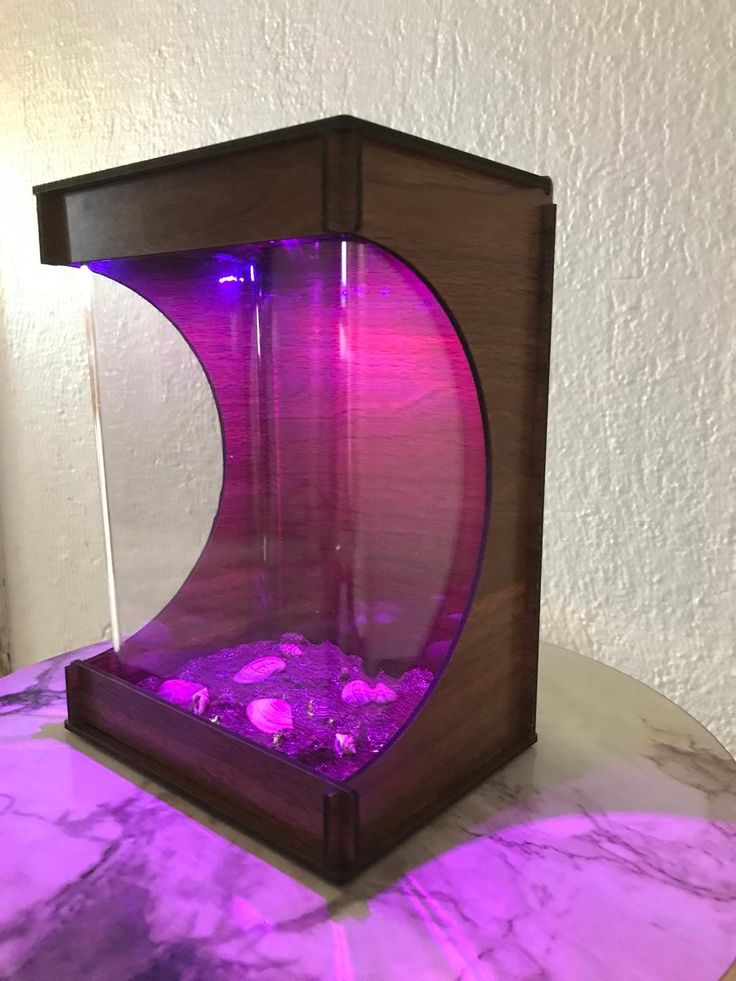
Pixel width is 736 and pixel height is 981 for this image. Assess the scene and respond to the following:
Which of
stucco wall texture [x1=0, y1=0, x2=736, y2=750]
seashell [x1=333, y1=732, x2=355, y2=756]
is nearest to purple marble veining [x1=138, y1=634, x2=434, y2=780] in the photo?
seashell [x1=333, y1=732, x2=355, y2=756]

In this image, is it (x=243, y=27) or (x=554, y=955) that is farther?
(x=243, y=27)

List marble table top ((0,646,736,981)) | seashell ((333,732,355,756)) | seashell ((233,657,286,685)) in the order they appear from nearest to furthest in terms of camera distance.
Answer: marble table top ((0,646,736,981))
seashell ((333,732,355,756))
seashell ((233,657,286,685))

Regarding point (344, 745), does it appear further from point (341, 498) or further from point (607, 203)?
point (607, 203)

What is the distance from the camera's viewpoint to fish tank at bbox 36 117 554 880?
535 millimetres

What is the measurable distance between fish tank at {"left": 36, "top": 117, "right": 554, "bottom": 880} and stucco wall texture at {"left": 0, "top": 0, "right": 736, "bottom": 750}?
26 centimetres

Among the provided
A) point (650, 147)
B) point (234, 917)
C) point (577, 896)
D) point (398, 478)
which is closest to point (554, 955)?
point (577, 896)

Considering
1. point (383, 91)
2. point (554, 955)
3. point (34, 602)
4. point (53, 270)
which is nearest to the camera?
point (554, 955)

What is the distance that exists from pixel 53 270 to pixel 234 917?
1262 millimetres

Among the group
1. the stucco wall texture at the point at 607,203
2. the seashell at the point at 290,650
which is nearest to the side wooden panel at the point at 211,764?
the seashell at the point at 290,650

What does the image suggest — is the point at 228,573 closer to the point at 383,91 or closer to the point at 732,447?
the point at 732,447

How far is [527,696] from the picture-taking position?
0.70 meters

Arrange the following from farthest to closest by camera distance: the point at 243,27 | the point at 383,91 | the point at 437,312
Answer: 1. the point at 243,27
2. the point at 383,91
3. the point at 437,312

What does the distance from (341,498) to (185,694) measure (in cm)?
24

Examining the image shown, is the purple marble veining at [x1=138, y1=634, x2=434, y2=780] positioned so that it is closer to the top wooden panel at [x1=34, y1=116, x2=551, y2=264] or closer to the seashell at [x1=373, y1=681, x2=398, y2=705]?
the seashell at [x1=373, y1=681, x2=398, y2=705]
